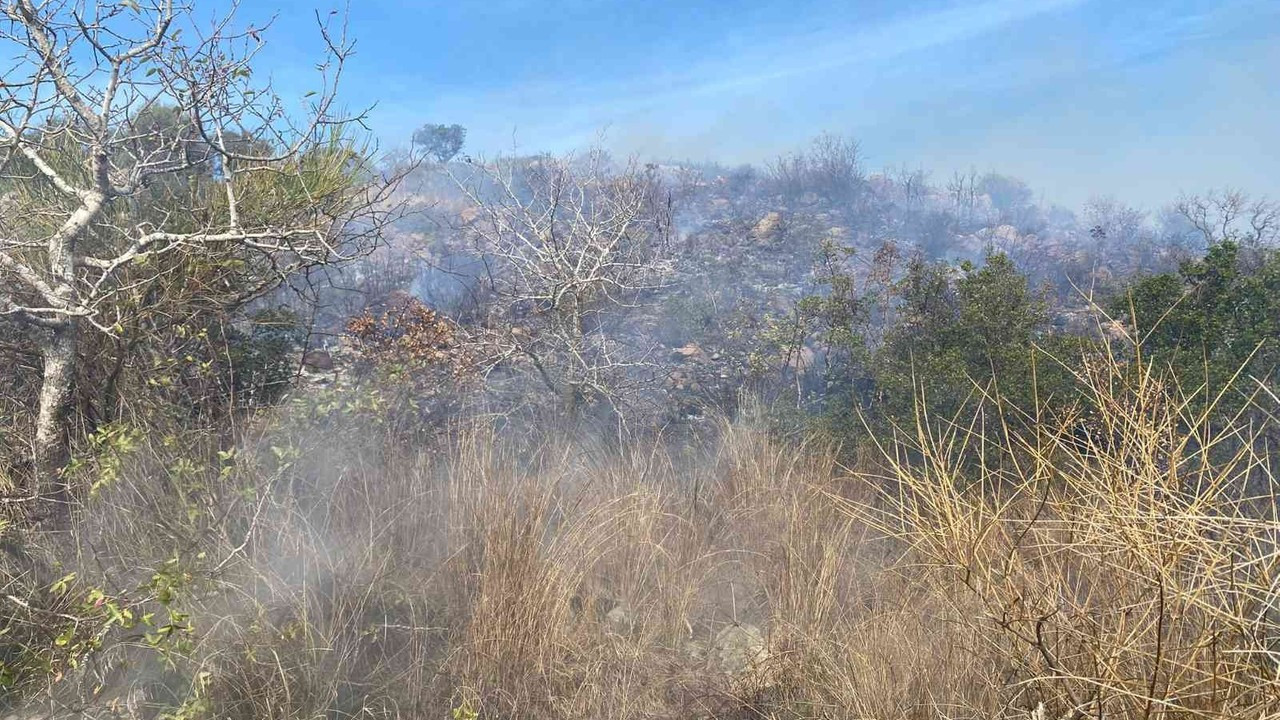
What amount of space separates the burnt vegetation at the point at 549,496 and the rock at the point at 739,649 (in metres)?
0.02

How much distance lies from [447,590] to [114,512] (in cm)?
143

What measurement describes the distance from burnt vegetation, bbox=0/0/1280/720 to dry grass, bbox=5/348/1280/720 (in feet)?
0.06

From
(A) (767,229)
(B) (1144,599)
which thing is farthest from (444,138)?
(B) (1144,599)

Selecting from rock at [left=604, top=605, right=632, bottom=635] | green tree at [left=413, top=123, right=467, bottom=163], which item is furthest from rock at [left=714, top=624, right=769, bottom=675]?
green tree at [left=413, top=123, right=467, bottom=163]

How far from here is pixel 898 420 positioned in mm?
4836

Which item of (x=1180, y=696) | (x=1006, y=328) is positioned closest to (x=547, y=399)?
(x=1006, y=328)

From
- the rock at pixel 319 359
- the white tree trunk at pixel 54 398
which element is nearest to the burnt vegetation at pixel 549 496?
the white tree trunk at pixel 54 398

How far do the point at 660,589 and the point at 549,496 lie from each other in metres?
0.65

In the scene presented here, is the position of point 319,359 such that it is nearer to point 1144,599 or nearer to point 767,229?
point 1144,599

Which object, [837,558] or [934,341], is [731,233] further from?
[837,558]

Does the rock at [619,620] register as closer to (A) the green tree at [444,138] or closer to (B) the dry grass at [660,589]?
(B) the dry grass at [660,589]

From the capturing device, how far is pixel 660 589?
314 cm

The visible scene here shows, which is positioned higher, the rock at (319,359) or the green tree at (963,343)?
the rock at (319,359)

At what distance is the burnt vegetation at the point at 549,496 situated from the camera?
190cm
